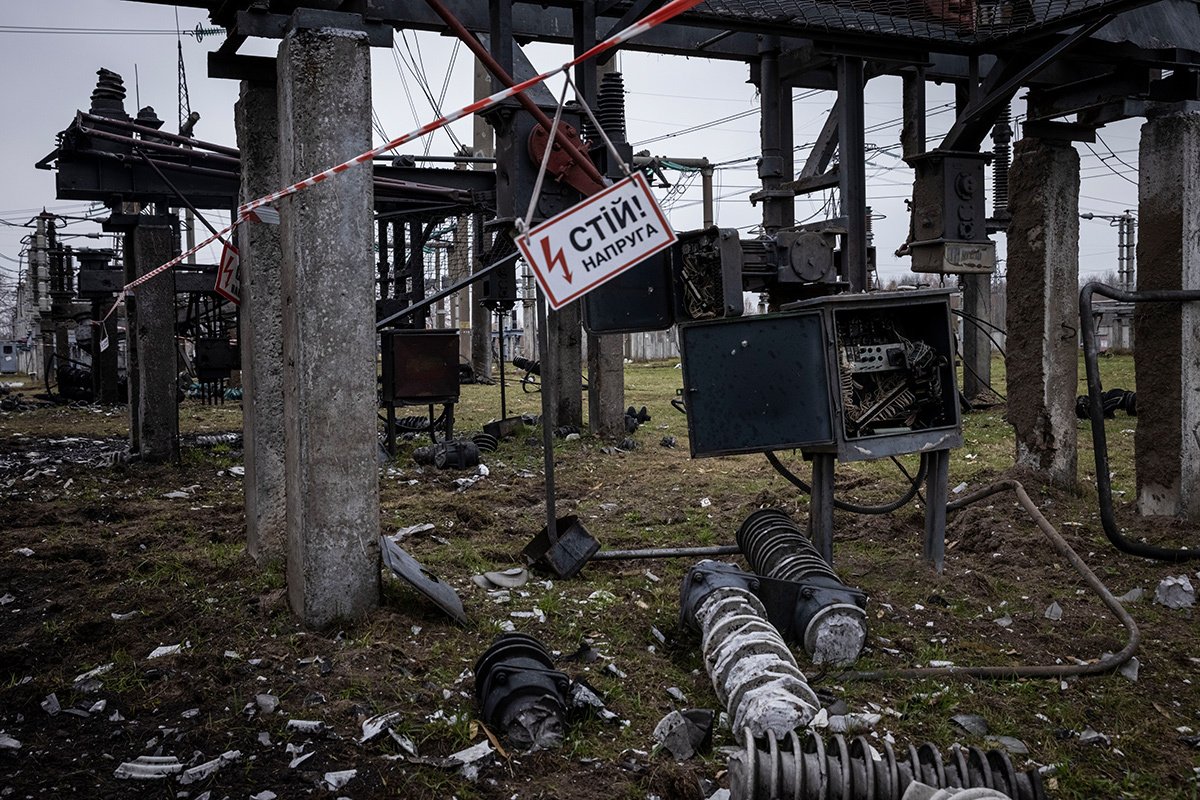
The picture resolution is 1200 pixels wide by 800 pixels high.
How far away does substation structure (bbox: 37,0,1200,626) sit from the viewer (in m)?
4.57

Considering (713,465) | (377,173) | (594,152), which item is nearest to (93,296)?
(377,173)

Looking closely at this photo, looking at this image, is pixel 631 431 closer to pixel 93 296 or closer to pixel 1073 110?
pixel 1073 110

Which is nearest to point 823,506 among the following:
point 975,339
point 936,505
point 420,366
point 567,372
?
point 936,505

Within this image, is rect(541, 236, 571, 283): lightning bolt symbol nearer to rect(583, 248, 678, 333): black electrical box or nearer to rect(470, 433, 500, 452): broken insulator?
rect(583, 248, 678, 333): black electrical box

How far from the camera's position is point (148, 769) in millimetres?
3271

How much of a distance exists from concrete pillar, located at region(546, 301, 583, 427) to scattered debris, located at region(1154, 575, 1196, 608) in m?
8.27

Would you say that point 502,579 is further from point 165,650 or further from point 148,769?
point 148,769

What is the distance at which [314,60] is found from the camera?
177 inches

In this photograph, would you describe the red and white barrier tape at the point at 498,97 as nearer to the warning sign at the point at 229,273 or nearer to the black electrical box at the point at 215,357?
the warning sign at the point at 229,273

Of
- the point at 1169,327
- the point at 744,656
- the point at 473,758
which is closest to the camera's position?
the point at 473,758

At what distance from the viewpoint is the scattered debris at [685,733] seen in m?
3.34

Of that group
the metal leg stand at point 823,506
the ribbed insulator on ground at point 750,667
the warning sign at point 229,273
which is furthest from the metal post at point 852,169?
the warning sign at point 229,273

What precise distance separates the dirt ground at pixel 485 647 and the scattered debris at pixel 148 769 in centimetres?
4

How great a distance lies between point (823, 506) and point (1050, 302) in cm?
399
